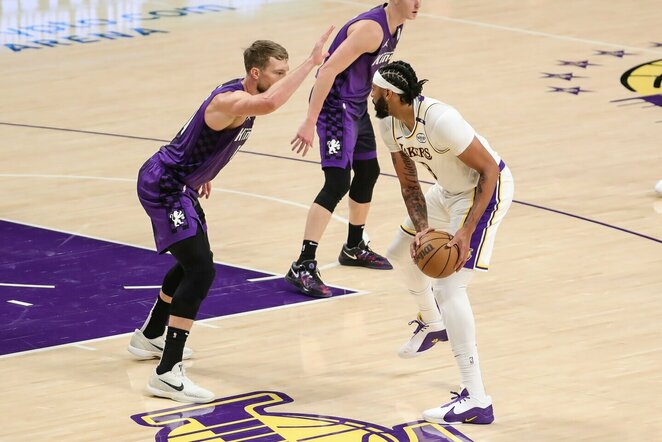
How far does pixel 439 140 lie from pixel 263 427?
69.6 inches

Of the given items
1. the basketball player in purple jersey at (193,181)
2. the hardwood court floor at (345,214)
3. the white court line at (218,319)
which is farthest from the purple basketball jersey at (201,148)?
the white court line at (218,319)

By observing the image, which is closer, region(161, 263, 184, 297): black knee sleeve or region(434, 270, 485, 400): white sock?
region(434, 270, 485, 400): white sock

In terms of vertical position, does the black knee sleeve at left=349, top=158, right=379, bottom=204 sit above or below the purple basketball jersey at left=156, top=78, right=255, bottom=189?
below

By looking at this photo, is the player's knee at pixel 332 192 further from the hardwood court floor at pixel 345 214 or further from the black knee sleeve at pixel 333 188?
the hardwood court floor at pixel 345 214

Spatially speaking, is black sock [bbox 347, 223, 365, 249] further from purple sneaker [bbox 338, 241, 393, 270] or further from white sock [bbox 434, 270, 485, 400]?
white sock [bbox 434, 270, 485, 400]

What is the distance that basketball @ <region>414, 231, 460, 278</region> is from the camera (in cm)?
724

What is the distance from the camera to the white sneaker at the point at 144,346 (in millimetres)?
8352

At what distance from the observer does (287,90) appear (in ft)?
24.5

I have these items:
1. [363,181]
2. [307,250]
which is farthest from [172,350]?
[363,181]

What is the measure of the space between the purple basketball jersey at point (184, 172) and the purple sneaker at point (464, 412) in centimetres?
171

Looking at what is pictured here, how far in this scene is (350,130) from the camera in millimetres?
9859

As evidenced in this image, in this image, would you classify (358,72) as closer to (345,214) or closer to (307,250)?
(307,250)

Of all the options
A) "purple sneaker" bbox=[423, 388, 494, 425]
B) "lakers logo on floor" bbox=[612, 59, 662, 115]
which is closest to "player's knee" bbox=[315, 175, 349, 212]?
"purple sneaker" bbox=[423, 388, 494, 425]

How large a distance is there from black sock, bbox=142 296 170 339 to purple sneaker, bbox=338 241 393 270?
2.21 meters
